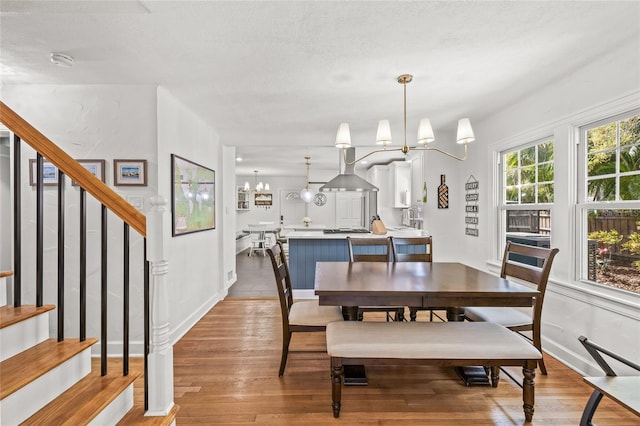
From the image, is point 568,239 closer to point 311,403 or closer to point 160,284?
point 311,403

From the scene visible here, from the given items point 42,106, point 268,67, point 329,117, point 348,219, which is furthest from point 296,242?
point 348,219

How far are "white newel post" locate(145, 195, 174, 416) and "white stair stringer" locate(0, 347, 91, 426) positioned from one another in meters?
0.39

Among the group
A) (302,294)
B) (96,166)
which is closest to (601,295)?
(302,294)

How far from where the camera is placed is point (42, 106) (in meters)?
2.79

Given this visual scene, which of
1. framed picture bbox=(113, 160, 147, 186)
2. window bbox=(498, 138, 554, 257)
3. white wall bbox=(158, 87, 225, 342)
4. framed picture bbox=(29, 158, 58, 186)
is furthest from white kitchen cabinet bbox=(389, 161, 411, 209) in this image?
framed picture bbox=(29, 158, 58, 186)

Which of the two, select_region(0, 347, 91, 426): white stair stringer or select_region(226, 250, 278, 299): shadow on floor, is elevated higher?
select_region(0, 347, 91, 426): white stair stringer

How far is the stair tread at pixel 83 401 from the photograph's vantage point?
1.37 m

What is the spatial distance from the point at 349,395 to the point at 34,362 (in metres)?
1.75

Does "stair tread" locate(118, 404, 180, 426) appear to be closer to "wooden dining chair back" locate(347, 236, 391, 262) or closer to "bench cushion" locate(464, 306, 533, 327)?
"wooden dining chair back" locate(347, 236, 391, 262)

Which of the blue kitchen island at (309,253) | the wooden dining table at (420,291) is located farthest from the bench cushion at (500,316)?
the blue kitchen island at (309,253)

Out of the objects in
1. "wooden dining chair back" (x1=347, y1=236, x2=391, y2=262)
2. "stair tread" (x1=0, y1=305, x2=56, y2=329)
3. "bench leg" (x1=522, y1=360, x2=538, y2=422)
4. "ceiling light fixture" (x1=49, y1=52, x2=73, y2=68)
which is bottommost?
"bench leg" (x1=522, y1=360, x2=538, y2=422)

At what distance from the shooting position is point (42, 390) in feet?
4.74

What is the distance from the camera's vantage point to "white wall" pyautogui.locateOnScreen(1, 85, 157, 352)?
9.10ft

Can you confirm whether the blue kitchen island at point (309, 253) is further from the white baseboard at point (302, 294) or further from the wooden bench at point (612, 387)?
the wooden bench at point (612, 387)
